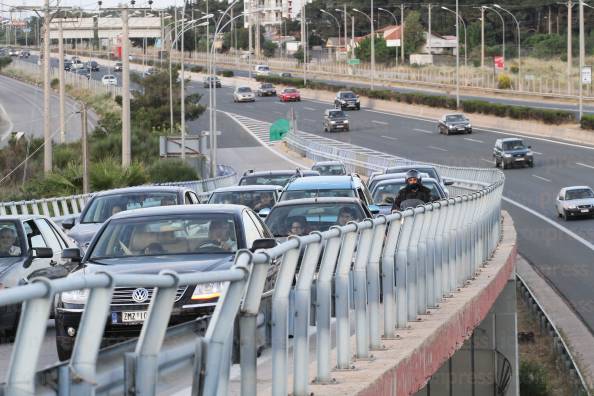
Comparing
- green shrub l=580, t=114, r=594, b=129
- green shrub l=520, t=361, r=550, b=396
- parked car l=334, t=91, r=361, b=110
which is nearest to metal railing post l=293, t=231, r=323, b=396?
green shrub l=520, t=361, r=550, b=396

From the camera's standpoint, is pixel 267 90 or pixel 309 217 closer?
pixel 309 217

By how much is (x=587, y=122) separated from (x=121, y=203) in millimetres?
57529

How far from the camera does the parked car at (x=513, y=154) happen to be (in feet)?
218

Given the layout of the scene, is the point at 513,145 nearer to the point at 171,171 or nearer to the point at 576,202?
the point at 576,202

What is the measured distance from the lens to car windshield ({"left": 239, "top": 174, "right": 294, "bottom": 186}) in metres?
31.8

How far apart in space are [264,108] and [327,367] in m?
112

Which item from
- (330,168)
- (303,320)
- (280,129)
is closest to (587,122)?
(280,129)

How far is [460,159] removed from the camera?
7312 centimetres

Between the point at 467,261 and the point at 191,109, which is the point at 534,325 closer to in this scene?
the point at 467,261

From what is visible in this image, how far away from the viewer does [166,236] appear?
12.7m

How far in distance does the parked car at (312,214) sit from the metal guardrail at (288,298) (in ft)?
4.67

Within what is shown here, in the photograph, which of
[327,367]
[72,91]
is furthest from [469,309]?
[72,91]

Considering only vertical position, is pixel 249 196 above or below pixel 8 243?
below

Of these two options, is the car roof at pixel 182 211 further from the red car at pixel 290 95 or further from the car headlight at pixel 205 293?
the red car at pixel 290 95
